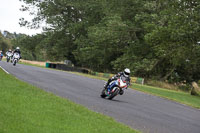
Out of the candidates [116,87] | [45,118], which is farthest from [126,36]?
[45,118]

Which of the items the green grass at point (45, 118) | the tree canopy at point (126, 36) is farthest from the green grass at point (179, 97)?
the green grass at point (45, 118)

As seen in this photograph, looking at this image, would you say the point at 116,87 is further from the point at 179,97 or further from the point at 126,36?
the point at 126,36

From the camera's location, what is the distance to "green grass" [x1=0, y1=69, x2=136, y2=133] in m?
7.32

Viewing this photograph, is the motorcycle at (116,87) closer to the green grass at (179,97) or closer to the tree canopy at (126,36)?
the green grass at (179,97)

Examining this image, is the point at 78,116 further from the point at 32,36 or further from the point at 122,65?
the point at 32,36

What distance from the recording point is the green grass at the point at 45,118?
24.0 ft

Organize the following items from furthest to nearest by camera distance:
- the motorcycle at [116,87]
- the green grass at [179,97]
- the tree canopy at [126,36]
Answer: the tree canopy at [126,36]
the green grass at [179,97]
the motorcycle at [116,87]

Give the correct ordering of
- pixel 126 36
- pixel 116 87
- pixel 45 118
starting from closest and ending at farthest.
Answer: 1. pixel 45 118
2. pixel 116 87
3. pixel 126 36

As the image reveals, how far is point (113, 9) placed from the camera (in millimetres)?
54000

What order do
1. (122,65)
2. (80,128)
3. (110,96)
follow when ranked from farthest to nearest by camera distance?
(122,65), (110,96), (80,128)

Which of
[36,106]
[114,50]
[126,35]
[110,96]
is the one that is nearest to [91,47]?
[114,50]

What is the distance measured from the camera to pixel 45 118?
841 cm

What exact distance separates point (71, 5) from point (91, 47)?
8.54 m

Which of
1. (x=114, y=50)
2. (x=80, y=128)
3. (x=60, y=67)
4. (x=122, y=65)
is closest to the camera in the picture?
(x=80, y=128)
